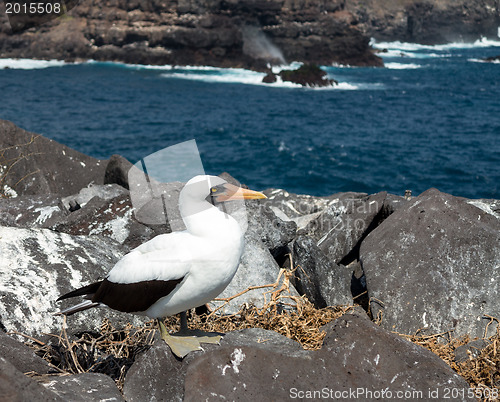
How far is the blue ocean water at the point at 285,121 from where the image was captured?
24.0 meters

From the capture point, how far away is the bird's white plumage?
12.5 feet

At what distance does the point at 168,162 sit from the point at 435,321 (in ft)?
9.28

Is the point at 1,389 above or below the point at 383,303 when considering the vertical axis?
above

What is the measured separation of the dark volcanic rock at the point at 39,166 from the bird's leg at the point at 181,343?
507cm

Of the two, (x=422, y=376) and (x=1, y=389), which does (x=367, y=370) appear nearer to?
(x=422, y=376)

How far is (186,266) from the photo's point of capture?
3.84 m

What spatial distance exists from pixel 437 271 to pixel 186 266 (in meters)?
2.67

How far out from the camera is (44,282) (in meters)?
4.72

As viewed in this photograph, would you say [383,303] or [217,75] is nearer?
[383,303]

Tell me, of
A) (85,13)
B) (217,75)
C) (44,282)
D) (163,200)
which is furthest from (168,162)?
(85,13)

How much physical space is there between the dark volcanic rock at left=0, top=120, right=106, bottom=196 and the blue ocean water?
1344cm

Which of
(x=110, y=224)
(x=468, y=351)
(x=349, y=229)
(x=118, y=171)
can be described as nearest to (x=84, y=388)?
(x=468, y=351)

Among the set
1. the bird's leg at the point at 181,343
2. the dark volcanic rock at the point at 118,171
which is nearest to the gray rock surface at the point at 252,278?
the bird's leg at the point at 181,343

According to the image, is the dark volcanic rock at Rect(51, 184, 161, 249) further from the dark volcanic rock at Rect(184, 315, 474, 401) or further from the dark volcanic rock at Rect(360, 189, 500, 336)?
the dark volcanic rock at Rect(184, 315, 474, 401)
